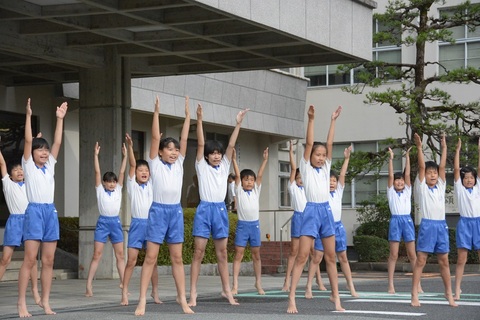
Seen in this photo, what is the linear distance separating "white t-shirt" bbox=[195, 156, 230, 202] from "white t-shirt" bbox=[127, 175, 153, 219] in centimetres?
147

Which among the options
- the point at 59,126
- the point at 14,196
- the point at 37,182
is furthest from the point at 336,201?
the point at 37,182

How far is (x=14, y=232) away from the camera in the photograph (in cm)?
1336

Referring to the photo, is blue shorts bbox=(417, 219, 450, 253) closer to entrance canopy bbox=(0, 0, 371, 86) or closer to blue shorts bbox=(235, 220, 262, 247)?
blue shorts bbox=(235, 220, 262, 247)

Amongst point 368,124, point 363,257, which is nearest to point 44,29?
point 363,257

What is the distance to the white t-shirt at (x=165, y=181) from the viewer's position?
12.3 meters

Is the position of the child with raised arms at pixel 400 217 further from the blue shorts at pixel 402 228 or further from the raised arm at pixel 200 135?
the raised arm at pixel 200 135

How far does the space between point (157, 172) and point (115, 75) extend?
8.68 metres

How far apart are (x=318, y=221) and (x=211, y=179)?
5.14ft

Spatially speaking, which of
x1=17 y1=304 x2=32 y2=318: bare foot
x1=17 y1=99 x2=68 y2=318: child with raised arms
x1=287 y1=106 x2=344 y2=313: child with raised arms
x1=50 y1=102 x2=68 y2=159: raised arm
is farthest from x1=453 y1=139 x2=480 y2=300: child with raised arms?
x1=17 y1=304 x2=32 y2=318: bare foot

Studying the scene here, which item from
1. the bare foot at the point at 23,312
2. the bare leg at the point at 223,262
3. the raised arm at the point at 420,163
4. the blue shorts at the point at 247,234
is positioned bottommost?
the bare foot at the point at 23,312

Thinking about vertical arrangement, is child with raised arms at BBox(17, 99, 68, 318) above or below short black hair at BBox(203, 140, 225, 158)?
below

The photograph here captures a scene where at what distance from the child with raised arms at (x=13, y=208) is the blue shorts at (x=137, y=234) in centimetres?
134

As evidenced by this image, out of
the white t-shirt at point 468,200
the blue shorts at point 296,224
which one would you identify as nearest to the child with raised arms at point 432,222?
the white t-shirt at point 468,200

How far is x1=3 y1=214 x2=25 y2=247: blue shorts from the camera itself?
1334cm
